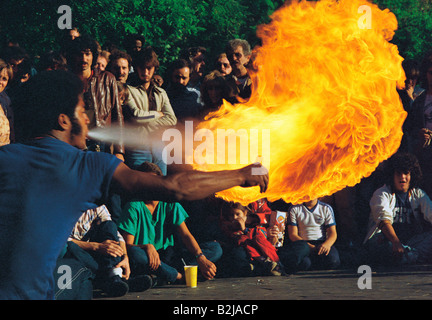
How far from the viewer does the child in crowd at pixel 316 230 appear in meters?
8.31

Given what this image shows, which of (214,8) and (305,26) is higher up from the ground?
(214,8)

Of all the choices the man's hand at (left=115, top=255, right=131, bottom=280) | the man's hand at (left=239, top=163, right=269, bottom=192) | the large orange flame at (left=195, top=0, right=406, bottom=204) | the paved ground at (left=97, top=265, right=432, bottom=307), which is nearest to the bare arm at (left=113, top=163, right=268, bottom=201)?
the man's hand at (left=239, top=163, right=269, bottom=192)

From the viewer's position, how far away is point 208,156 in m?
5.57

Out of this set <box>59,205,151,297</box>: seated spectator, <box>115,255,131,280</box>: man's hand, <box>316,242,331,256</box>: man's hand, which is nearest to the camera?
<box>59,205,151,297</box>: seated spectator

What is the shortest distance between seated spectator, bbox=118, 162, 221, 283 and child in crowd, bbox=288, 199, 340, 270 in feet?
4.13

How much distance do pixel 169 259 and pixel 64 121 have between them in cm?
433

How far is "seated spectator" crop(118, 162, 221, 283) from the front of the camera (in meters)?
7.00

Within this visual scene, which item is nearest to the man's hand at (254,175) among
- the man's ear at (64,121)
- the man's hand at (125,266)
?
the man's ear at (64,121)

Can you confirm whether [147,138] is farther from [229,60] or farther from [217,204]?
[229,60]

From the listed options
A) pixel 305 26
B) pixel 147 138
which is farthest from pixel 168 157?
pixel 305 26

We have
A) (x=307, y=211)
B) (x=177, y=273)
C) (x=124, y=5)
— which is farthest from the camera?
(x=124, y=5)

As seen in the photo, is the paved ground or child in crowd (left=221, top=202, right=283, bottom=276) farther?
child in crowd (left=221, top=202, right=283, bottom=276)

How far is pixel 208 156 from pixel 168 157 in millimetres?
2801

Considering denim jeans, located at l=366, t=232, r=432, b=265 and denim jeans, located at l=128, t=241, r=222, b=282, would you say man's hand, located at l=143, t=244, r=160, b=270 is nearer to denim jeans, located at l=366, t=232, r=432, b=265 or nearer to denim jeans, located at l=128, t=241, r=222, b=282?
denim jeans, located at l=128, t=241, r=222, b=282
